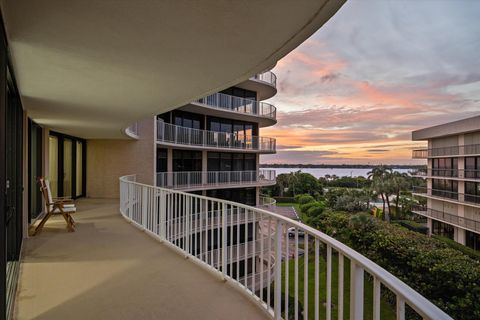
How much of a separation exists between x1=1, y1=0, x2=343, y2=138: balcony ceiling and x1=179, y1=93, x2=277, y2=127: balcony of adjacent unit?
11249 millimetres

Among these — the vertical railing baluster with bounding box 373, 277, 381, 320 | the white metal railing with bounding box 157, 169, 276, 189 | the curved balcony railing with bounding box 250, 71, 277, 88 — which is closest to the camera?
the vertical railing baluster with bounding box 373, 277, 381, 320

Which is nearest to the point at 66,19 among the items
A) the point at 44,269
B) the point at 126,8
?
the point at 126,8

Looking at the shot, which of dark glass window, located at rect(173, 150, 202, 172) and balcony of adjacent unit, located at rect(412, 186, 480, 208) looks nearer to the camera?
dark glass window, located at rect(173, 150, 202, 172)

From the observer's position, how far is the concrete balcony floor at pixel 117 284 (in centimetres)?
269

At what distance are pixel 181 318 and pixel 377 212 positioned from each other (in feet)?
116

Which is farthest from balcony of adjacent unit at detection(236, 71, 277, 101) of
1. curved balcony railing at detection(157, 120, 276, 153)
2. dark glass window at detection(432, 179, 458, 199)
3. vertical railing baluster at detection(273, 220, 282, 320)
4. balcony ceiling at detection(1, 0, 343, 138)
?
dark glass window at detection(432, 179, 458, 199)

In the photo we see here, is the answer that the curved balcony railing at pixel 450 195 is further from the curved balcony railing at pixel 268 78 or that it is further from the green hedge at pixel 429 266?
the curved balcony railing at pixel 268 78

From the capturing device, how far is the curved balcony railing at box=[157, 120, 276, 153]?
45.8ft

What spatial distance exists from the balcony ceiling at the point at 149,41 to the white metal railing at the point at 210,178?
10.3 meters

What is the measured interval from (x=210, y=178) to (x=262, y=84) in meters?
6.65

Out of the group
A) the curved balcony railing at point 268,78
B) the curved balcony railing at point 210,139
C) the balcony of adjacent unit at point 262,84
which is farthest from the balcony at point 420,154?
the curved balcony railing at point 268,78

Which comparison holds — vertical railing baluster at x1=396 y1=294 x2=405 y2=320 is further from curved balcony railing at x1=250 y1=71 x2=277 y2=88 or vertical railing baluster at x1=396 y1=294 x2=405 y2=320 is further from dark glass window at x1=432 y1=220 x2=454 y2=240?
dark glass window at x1=432 y1=220 x2=454 y2=240

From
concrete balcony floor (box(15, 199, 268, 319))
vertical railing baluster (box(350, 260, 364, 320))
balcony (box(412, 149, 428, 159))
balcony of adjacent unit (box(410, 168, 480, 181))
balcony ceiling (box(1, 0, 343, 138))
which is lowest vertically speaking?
concrete balcony floor (box(15, 199, 268, 319))

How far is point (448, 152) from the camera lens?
23703 mm
